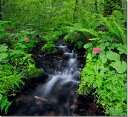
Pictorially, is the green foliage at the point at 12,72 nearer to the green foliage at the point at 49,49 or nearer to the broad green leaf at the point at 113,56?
the green foliage at the point at 49,49

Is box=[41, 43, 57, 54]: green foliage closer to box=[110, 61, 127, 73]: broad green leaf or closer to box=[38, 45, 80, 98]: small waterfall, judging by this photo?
box=[38, 45, 80, 98]: small waterfall

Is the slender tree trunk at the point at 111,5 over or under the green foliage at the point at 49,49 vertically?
over

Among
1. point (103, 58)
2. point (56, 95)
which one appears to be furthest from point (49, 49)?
point (103, 58)

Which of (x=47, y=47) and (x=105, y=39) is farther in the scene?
(x=47, y=47)

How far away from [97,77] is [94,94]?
0.47 m

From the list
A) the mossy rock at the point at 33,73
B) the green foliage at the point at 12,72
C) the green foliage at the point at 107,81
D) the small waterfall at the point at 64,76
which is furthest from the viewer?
the mossy rock at the point at 33,73

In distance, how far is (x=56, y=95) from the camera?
13.1 feet

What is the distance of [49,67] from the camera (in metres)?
5.19

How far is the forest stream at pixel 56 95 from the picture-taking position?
3.34 metres

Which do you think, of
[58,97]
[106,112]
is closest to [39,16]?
[58,97]

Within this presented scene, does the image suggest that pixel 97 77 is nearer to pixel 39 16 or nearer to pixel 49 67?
pixel 49 67

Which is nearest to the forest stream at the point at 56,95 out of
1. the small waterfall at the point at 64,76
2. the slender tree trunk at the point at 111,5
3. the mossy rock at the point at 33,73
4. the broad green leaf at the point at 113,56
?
the small waterfall at the point at 64,76

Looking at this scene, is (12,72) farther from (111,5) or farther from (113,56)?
(111,5)

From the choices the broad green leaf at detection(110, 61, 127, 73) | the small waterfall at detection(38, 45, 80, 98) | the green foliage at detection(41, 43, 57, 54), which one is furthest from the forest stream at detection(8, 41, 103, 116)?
the broad green leaf at detection(110, 61, 127, 73)
